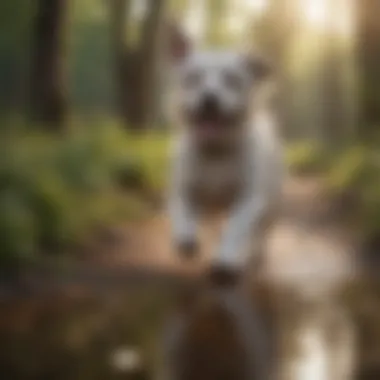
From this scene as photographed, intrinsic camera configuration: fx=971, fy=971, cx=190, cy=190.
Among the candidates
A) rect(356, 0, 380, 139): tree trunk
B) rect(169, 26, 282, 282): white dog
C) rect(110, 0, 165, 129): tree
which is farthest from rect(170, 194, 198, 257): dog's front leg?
rect(356, 0, 380, 139): tree trunk

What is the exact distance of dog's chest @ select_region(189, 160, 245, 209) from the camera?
132 centimetres

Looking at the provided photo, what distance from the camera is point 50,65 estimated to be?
1.33 m

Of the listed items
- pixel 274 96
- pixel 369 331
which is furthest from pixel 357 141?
pixel 369 331

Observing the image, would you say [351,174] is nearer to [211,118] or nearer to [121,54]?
[211,118]

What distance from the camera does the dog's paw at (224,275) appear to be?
1293mm

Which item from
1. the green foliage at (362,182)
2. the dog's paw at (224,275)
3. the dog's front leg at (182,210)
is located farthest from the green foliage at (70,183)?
the green foliage at (362,182)

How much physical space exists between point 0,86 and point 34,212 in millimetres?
181

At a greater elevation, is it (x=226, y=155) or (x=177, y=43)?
(x=177, y=43)

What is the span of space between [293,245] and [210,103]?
0.73ft

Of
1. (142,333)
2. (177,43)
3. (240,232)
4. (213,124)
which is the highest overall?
(177,43)

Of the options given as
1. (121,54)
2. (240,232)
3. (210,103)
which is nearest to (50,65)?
(121,54)

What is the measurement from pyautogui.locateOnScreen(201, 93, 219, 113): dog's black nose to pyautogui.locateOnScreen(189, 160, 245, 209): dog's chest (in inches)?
3.0

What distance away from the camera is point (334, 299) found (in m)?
1.29

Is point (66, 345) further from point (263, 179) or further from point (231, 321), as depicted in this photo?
point (263, 179)
